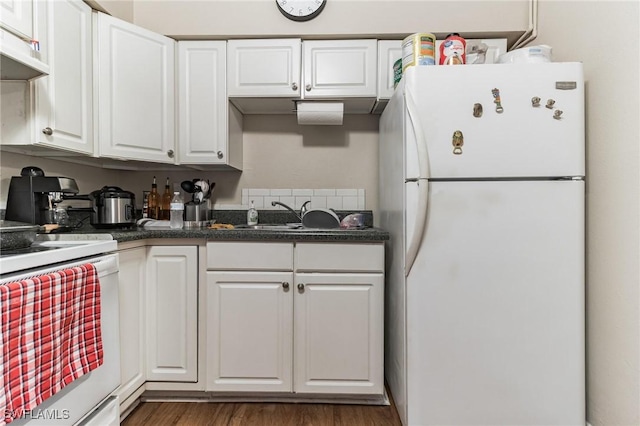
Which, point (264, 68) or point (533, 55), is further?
point (264, 68)

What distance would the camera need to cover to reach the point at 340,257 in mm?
1663

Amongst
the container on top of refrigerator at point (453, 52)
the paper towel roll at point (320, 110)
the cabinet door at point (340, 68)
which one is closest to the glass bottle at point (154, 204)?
the paper towel roll at point (320, 110)

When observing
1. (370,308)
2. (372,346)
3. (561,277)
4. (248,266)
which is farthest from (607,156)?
(248,266)

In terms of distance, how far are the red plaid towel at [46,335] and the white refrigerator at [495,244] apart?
121cm

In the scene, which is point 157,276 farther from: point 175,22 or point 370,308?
point 175,22

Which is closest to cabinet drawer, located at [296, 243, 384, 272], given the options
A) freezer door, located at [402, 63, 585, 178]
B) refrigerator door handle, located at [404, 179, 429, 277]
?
refrigerator door handle, located at [404, 179, 429, 277]

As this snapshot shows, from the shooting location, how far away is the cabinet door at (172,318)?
1.69 metres

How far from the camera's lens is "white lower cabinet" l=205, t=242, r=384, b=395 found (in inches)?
65.2

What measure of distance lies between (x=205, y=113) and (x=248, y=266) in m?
0.98

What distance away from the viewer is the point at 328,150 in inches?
91.8

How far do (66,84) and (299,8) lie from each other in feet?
4.13

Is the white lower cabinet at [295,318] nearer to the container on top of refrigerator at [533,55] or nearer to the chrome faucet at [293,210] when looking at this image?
the chrome faucet at [293,210]

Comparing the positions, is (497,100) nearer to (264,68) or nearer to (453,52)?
(453,52)

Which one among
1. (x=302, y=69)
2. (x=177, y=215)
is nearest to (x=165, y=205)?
(x=177, y=215)
